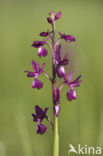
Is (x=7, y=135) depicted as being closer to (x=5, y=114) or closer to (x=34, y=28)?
(x=5, y=114)

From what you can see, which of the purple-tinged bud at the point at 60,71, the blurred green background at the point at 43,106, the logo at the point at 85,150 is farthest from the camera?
the blurred green background at the point at 43,106

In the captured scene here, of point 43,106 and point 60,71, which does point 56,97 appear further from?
point 43,106

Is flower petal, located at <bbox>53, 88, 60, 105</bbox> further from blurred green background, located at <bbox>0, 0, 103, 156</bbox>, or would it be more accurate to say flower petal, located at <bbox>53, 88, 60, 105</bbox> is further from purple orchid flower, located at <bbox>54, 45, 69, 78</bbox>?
blurred green background, located at <bbox>0, 0, 103, 156</bbox>

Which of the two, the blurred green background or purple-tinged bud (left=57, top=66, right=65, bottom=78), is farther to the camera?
the blurred green background

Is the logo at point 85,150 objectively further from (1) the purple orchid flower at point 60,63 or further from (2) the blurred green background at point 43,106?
(1) the purple orchid flower at point 60,63

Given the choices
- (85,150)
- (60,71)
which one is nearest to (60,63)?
(60,71)

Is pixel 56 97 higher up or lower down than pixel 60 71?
lower down

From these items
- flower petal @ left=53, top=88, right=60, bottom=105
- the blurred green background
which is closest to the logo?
the blurred green background

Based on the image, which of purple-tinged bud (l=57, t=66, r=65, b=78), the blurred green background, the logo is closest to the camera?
purple-tinged bud (l=57, t=66, r=65, b=78)

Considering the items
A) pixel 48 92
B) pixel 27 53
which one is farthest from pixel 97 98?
pixel 27 53

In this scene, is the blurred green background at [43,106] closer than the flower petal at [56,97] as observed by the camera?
No

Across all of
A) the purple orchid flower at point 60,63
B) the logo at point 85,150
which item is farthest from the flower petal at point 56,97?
the logo at point 85,150
